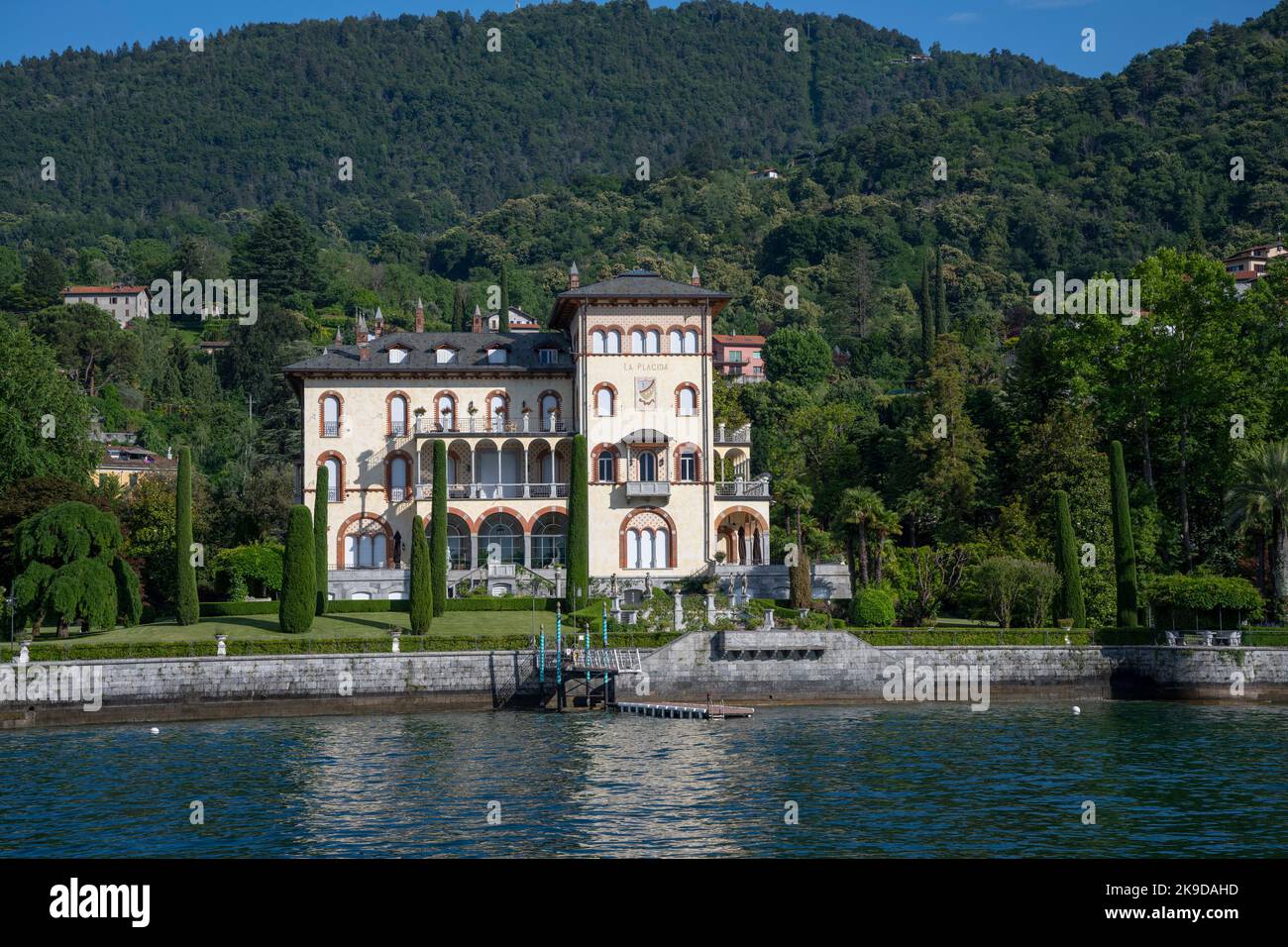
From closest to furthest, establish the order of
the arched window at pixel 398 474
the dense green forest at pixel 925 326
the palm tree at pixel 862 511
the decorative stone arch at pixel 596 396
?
the palm tree at pixel 862 511, the dense green forest at pixel 925 326, the decorative stone arch at pixel 596 396, the arched window at pixel 398 474

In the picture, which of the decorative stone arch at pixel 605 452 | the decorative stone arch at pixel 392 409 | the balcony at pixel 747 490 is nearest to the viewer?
the decorative stone arch at pixel 605 452

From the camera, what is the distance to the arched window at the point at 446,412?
227 ft

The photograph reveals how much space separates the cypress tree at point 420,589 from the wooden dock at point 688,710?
800cm

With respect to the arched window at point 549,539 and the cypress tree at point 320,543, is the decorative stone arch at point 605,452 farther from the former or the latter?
the cypress tree at point 320,543

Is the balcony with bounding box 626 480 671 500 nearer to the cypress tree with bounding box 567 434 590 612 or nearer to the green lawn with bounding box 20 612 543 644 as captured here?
the cypress tree with bounding box 567 434 590 612

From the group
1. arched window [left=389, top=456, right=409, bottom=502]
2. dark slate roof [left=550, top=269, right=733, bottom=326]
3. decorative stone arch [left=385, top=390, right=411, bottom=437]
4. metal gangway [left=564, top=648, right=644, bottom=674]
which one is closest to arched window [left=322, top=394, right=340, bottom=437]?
decorative stone arch [left=385, top=390, right=411, bottom=437]

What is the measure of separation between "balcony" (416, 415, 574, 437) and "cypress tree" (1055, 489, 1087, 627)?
23825 mm

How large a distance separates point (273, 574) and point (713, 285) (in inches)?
3869

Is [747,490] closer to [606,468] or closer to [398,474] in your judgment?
[606,468]

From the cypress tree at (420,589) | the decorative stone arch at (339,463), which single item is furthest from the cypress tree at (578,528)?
the decorative stone arch at (339,463)

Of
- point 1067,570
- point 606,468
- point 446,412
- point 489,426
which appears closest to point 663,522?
point 606,468

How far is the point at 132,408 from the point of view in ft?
379
